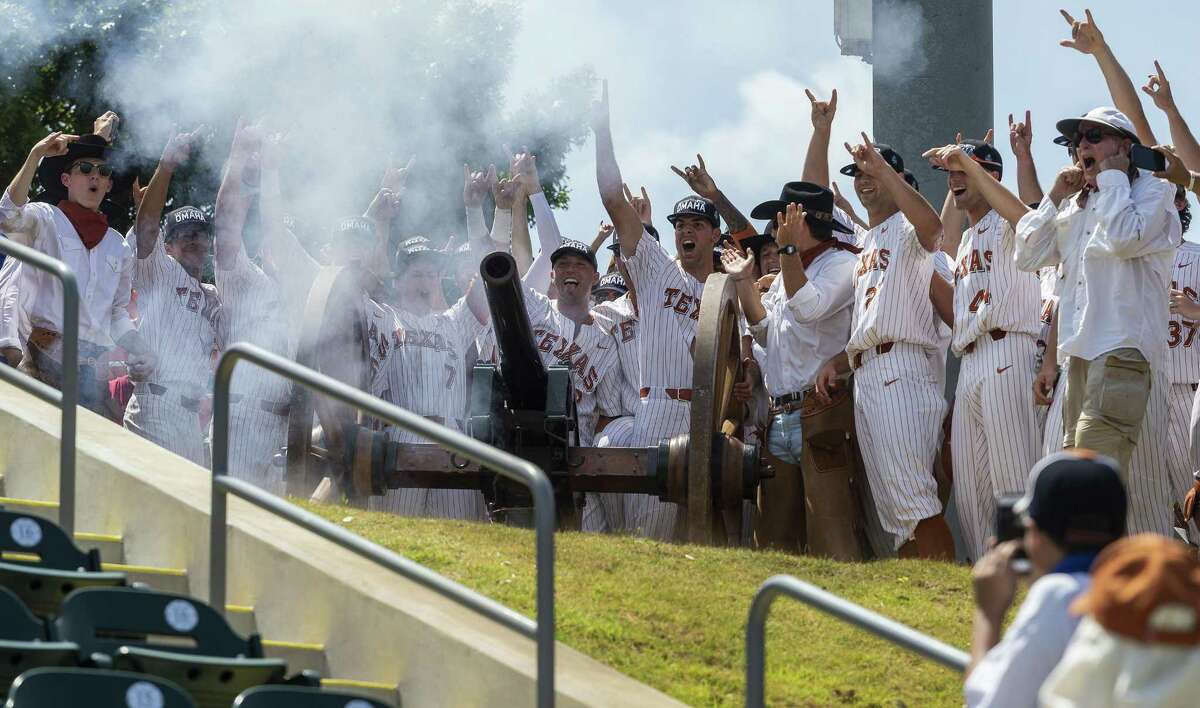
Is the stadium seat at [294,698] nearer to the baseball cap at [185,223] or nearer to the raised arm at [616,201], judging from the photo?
the raised arm at [616,201]

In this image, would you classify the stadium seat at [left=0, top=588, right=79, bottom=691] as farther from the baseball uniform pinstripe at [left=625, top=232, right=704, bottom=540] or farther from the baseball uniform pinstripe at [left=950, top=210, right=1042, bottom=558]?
the baseball uniform pinstripe at [left=625, top=232, right=704, bottom=540]

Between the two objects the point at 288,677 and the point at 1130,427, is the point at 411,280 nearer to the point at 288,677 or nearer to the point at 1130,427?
the point at 1130,427

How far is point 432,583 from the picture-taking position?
189 inches

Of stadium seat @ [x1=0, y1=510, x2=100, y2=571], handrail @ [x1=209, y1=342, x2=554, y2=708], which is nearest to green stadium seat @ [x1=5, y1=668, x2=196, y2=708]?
handrail @ [x1=209, y1=342, x2=554, y2=708]

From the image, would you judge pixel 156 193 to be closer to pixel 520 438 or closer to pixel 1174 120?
pixel 520 438

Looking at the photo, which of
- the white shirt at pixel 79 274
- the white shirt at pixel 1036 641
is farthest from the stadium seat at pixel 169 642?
the white shirt at pixel 79 274

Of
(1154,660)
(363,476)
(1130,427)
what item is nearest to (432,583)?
(1154,660)

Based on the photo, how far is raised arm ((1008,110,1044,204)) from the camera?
26.5 feet

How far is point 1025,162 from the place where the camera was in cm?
823

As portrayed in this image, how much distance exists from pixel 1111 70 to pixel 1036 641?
4870 mm

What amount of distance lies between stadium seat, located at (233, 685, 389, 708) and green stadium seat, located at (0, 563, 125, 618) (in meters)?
0.63

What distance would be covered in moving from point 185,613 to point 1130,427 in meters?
3.64

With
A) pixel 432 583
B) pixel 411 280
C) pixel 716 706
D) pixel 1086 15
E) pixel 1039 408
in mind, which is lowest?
pixel 716 706

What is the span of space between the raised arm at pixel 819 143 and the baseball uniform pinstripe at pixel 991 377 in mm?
1508
